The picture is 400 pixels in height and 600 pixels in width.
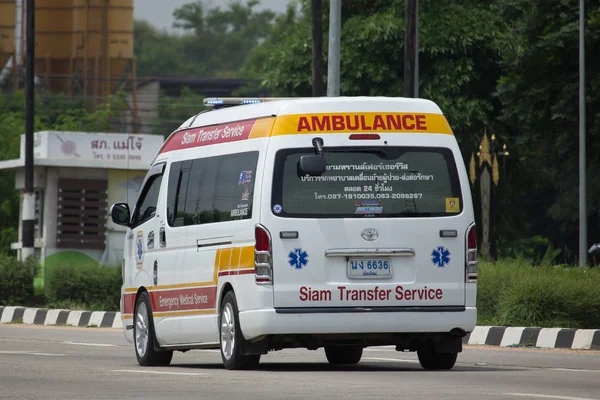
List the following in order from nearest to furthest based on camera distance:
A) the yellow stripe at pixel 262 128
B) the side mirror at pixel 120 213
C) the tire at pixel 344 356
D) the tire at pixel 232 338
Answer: the tire at pixel 232 338
the yellow stripe at pixel 262 128
the tire at pixel 344 356
the side mirror at pixel 120 213

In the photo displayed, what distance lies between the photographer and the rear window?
13.8m

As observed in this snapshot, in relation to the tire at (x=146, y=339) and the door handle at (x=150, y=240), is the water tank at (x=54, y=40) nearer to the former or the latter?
the tire at (x=146, y=339)

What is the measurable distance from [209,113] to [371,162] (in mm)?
2360

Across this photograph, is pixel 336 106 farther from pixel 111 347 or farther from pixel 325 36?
pixel 325 36

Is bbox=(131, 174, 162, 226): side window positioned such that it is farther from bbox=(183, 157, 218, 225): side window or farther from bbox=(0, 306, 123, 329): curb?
bbox=(0, 306, 123, 329): curb

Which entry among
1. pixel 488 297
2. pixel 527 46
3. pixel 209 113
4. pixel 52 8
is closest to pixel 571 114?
pixel 527 46

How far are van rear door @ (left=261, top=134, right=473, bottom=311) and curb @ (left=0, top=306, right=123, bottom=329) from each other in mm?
14125

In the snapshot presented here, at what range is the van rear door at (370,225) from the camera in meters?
13.7

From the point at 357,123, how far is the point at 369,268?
4.34 ft

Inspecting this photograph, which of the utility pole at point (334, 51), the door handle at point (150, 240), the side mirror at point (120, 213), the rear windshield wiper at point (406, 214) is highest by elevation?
the utility pole at point (334, 51)

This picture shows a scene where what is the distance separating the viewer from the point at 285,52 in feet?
161

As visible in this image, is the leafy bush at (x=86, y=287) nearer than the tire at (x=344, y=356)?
No

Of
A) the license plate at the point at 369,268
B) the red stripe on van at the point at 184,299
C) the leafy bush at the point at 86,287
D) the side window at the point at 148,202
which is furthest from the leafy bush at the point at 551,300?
the leafy bush at the point at 86,287

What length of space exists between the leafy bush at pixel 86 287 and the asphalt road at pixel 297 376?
11.2 metres
